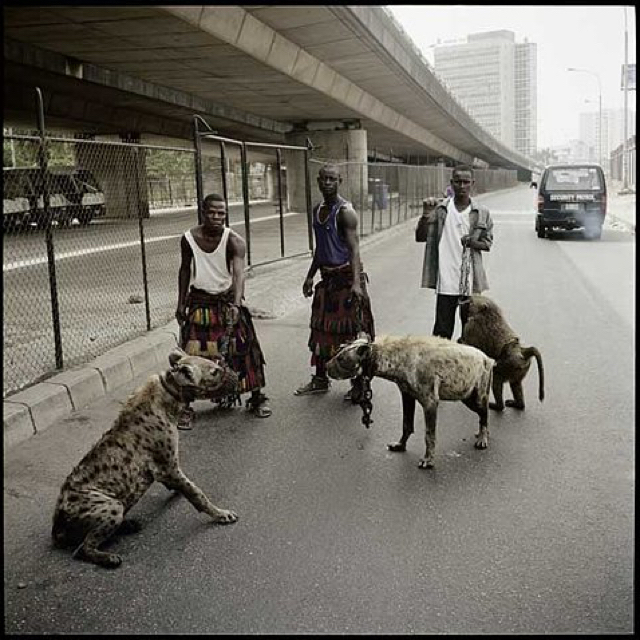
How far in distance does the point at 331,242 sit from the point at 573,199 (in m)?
14.6

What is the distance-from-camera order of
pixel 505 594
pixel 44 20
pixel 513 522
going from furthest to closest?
pixel 44 20 → pixel 513 522 → pixel 505 594

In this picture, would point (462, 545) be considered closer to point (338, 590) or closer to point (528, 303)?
point (338, 590)

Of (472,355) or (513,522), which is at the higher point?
(472,355)

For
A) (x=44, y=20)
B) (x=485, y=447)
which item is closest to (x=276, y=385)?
(x=485, y=447)

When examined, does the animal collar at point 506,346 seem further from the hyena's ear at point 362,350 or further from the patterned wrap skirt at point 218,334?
the patterned wrap skirt at point 218,334

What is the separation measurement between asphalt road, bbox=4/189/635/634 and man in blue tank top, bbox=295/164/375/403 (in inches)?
21.0

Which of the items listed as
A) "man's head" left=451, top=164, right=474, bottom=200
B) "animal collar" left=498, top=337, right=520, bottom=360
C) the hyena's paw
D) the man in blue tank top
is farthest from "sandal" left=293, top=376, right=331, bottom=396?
the hyena's paw

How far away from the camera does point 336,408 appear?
607cm

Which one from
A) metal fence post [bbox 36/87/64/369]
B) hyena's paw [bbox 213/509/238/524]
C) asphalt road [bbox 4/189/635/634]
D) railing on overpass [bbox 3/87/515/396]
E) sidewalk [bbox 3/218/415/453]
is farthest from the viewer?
railing on overpass [bbox 3/87/515/396]

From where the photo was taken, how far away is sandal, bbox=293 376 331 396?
21.2 feet

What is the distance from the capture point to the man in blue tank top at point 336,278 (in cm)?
600

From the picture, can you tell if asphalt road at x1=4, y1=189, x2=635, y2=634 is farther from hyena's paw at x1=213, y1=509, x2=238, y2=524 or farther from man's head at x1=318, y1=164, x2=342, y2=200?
man's head at x1=318, y1=164, x2=342, y2=200

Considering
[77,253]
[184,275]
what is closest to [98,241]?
[77,253]

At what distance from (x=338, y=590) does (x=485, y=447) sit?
2.05 metres
